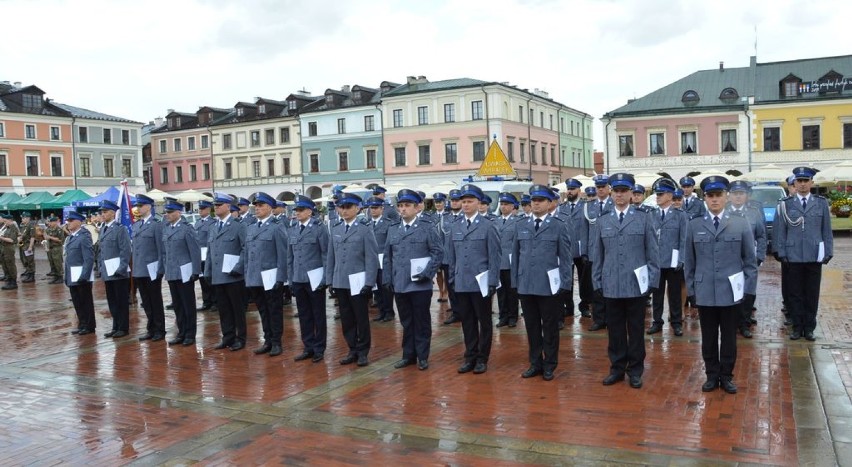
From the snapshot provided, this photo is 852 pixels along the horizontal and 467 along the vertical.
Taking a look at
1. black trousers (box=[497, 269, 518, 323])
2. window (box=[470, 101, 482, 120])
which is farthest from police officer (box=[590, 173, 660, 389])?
window (box=[470, 101, 482, 120])

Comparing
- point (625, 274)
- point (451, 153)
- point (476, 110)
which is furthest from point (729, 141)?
point (625, 274)

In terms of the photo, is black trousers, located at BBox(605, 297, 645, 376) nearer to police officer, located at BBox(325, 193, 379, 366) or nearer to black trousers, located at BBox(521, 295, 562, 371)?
black trousers, located at BBox(521, 295, 562, 371)

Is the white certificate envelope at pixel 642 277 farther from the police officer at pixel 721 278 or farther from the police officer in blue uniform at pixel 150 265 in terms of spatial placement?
the police officer in blue uniform at pixel 150 265

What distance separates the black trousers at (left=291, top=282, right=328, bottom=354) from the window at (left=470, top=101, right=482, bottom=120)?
44.7m

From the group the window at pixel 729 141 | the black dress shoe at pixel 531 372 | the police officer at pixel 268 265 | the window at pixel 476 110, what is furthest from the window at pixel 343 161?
the black dress shoe at pixel 531 372

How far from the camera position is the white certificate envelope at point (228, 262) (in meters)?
9.56

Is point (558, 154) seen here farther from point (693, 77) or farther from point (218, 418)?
point (218, 418)

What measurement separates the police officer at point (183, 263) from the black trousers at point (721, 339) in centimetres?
661

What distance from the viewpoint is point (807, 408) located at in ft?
20.2

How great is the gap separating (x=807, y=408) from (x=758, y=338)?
122 inches

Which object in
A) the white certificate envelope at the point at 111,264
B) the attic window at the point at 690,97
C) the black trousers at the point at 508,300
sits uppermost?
the attic window at the point at 690,97

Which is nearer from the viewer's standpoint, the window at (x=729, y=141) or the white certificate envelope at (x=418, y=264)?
the white certificate envelope at (x=418, y=264)

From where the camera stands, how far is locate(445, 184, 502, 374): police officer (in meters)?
7.94

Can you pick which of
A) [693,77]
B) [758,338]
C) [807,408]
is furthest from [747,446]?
[693,77]
